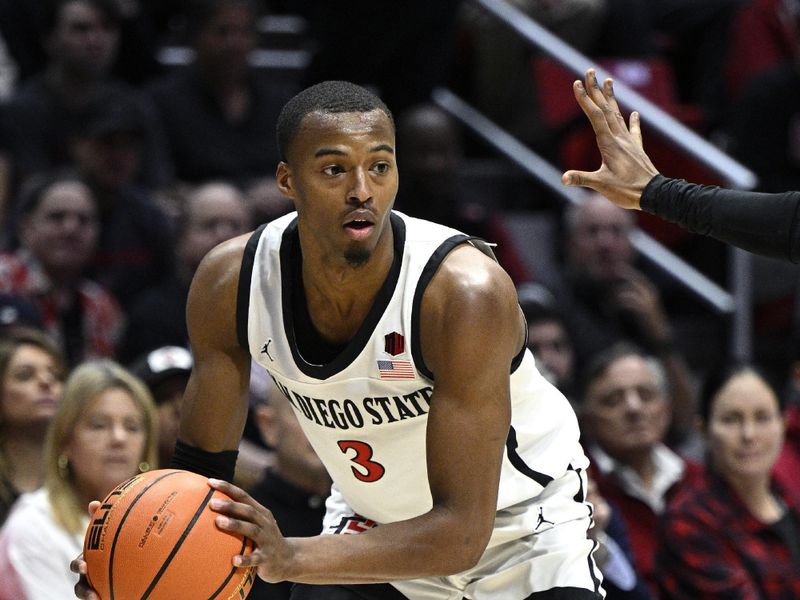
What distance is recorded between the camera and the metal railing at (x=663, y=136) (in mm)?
7129

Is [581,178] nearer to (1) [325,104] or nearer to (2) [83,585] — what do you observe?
(1) [325,104]

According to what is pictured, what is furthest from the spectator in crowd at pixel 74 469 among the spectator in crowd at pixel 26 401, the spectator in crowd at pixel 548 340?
the spectator in crowd at pixel 548 340

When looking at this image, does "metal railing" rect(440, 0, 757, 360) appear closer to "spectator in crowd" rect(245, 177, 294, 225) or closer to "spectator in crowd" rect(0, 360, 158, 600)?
"spectator in crowd" rect(245, 177, 294, 225)

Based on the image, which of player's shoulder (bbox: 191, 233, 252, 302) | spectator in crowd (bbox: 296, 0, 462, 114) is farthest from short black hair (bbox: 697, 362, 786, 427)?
player's shoulder (bbox: 191, 233, 252, 302)

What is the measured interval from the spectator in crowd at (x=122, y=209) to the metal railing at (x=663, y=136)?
76.2 inches

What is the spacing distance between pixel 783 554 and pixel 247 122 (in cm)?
356

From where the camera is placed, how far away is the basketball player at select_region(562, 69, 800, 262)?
362 cm

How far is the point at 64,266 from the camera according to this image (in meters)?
6.49

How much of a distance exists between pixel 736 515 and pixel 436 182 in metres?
2.56

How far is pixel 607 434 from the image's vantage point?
621 centimetres

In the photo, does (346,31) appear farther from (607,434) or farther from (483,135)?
(607,434)

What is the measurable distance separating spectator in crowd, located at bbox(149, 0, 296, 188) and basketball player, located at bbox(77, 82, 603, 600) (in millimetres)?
3821

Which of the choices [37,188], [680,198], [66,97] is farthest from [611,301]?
[680,198]

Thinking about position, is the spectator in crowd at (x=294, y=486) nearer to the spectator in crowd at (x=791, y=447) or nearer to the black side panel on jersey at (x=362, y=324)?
the black side panel on jersey at (x=362, y=324)
